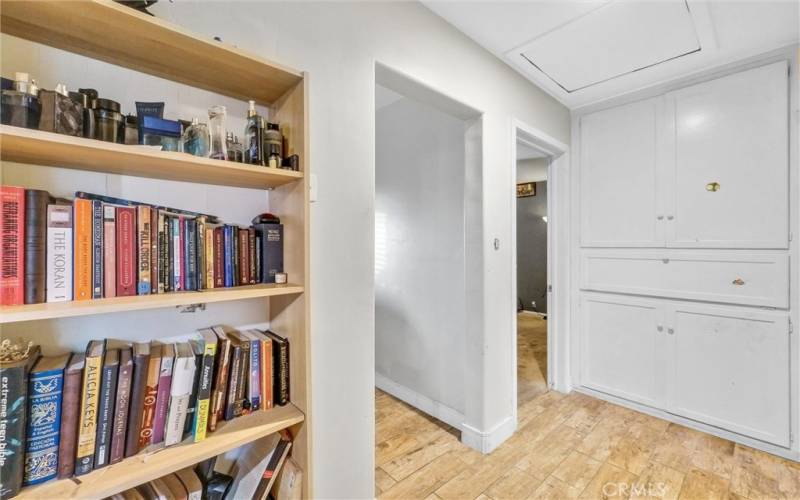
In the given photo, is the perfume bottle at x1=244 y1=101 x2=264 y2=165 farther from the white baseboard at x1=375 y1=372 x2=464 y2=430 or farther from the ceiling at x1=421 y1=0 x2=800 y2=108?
the white baseboard at x1=375 y1=372 x2=464 y2=430

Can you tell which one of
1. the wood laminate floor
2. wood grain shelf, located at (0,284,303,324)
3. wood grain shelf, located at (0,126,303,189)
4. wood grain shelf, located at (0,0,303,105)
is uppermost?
wood grain shelf, located at (0,0,303,105)

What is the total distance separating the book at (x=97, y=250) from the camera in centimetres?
74

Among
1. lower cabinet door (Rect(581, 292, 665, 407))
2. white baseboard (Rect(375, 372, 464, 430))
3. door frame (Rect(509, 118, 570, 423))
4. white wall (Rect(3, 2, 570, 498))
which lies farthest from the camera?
door frame (Rect(509, 118, 570, 423))

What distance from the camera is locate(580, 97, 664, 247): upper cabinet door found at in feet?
7.75

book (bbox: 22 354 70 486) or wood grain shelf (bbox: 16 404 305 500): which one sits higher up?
book (bbox: 22 354 70 486)

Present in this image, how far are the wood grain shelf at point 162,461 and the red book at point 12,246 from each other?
0.39m

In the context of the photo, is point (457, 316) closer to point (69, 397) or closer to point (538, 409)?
point (538, 409)

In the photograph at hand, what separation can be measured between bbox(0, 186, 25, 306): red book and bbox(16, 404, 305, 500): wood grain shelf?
15.3 inches

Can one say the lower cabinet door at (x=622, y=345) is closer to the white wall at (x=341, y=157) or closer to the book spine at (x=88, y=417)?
the white wall at (x=341, y=157)

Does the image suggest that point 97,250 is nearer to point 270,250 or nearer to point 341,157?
point 270,250

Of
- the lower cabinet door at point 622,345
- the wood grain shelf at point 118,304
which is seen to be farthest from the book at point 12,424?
the lower cabinet door at point 622,345

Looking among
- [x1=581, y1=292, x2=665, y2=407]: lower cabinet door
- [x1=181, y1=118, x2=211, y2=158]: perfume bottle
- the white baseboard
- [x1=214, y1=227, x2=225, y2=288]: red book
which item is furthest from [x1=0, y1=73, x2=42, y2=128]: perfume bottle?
[x1=581, y1=292, x2=665, y2=407]: lower cabinet door

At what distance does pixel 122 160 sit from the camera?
771mm

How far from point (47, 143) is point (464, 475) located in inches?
83.1
